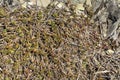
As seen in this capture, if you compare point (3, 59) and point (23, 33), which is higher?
point (23, 33)

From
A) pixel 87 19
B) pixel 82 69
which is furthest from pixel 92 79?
pixel 87 19

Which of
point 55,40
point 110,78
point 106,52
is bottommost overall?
point 110,78

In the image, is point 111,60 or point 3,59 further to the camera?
point 111,60

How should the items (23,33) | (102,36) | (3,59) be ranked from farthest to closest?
(102,36) → (23,33) → (3,59)

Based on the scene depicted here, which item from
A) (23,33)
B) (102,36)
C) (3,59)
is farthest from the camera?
(102,36)

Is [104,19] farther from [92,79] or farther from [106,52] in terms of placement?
[92,79]

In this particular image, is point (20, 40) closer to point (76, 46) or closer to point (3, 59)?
point (3, 59)
